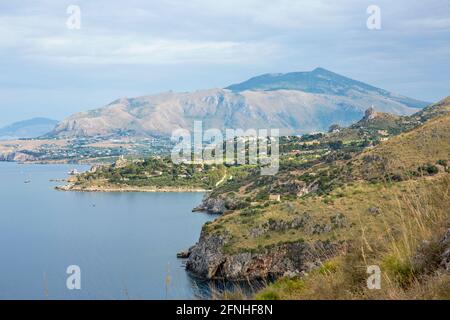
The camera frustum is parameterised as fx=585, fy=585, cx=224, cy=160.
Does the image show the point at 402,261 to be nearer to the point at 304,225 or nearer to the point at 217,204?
the point at 304,225

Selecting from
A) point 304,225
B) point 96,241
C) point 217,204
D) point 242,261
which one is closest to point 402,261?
point 242,261

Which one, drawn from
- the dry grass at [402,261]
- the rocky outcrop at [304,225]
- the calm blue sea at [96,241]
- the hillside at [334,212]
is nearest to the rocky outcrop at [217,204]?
the hillside at [334,212]

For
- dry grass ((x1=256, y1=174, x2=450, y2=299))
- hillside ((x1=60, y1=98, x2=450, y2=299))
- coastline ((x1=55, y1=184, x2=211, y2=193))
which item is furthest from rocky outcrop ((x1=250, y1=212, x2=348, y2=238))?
coastline ((x1=55, y1=184, x2=211, y2=193))

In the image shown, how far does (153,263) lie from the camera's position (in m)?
46.0

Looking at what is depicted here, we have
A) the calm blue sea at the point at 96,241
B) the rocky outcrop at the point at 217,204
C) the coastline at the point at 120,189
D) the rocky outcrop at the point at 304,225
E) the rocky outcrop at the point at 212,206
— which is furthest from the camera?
the coastline at the point at 120,189

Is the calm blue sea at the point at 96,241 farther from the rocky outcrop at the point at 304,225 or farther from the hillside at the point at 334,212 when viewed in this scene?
the rocky outcrop at the point at 304,225

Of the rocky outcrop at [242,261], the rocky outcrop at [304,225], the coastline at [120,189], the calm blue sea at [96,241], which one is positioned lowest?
the coastline at [120,189]

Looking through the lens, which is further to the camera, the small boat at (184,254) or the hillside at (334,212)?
the small boat at (184,254)

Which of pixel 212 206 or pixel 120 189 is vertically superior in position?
pixel 212 206
